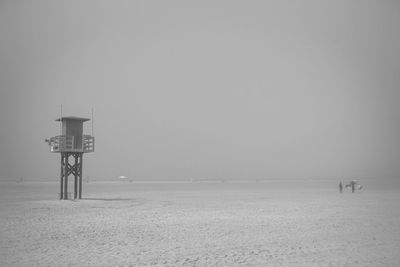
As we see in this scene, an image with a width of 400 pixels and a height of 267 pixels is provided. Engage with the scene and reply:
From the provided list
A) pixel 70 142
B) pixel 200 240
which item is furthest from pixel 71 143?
pixel 200 240

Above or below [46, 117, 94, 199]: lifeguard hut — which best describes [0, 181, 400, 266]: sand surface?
below

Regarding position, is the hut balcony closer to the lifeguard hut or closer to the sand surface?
the lifeguard hut

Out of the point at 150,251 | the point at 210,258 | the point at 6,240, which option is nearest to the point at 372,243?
the point at 210,258

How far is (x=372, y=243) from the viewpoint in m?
15.6

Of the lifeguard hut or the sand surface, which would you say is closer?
the sand surface

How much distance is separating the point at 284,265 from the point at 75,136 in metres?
27.8

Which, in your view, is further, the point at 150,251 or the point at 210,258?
the point at 150,251

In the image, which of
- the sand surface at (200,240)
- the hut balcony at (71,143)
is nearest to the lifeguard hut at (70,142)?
the hut balcony at (71,143)

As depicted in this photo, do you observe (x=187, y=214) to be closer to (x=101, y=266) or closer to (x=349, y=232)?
(x=349, y=232)

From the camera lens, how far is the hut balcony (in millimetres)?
35594

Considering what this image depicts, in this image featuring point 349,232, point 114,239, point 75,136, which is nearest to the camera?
point 114,239

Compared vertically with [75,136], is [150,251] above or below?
below

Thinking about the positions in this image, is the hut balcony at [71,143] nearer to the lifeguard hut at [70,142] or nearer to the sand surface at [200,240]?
the lifeguard hut at [70,142]

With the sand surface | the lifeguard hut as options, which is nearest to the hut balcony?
the lifeguard hut
